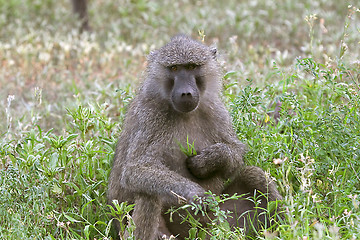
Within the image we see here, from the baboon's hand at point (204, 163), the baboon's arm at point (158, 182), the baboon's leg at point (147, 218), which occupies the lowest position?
the baboon's leg at point (147, 218)

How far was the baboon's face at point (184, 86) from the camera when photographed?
11.9 ft

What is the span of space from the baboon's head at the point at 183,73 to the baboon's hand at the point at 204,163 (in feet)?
0.97

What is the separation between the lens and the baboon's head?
366 centimetres

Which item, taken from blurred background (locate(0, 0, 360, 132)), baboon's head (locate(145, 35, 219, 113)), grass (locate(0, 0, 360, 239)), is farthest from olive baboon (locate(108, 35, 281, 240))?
blurred background (locate(0, 0, 360, 132))

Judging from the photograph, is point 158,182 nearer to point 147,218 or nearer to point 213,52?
point 147,218

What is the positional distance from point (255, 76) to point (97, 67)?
237cm

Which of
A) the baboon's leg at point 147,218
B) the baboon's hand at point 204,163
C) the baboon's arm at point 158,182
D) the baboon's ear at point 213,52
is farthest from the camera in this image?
the baboon's ear at point 213,52

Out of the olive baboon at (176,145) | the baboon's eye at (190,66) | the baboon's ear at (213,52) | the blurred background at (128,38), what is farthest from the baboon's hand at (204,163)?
the blurred background at (128,38)

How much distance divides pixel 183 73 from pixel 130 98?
1.00 meters

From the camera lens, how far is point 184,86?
12.0 ft

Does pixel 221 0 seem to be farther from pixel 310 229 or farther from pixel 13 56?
pixel 310 229

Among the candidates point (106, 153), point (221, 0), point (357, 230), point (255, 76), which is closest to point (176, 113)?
point (106, 153)

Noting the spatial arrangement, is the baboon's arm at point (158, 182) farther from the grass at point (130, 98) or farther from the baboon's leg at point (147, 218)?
the grass at point (130, 98)

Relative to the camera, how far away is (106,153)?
425 cm
